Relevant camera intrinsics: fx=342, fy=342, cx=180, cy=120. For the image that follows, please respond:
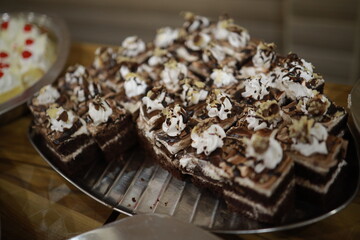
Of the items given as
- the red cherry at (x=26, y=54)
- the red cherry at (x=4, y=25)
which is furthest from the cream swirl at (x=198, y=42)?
the red cherry at (x=4, y=25)

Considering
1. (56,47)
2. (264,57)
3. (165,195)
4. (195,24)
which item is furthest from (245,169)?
(56,47)

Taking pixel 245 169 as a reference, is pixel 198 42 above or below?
above

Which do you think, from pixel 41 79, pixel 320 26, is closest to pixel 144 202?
pixel 41 79

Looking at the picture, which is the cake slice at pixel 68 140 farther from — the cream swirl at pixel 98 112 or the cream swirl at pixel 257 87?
the cream swirl at pixel 257 87

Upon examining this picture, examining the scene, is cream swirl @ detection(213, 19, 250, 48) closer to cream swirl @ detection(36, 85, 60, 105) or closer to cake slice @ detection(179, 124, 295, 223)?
cake slice @ detection(179, 124, 295, 223)

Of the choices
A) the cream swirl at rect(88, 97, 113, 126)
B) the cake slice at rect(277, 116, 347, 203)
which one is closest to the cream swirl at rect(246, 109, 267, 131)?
the cake slice at rect(277, 116, 347, 203)

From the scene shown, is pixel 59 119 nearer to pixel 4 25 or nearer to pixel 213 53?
pixel 213 53
